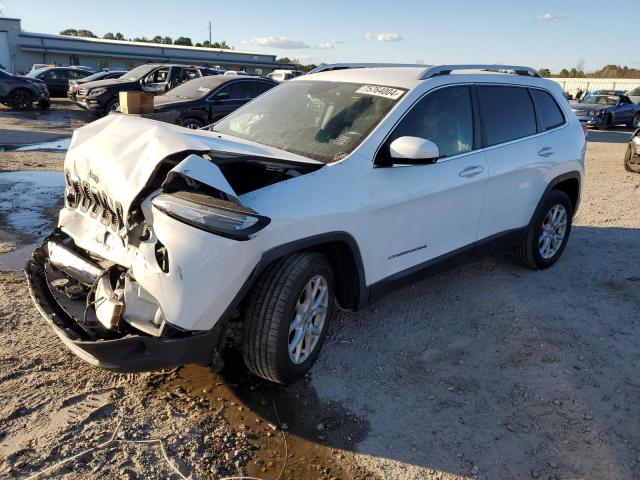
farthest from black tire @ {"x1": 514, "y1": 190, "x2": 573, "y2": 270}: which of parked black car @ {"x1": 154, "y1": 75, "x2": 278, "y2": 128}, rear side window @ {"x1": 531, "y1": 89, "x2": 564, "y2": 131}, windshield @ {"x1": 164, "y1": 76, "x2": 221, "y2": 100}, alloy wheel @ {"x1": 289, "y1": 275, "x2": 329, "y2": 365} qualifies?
windshield @ {"x1": 164, "y1": 76, "x2": 221, "y2": 100}

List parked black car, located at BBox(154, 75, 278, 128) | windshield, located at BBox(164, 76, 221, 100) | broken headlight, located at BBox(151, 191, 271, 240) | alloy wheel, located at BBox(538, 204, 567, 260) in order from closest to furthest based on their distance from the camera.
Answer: broken headlight, located at BBox(151, 191, 271, 240), alloy wheel, located at BBox(538, 204, 567, 260), parked black car, located at BBox(154, 75, 278, 128), windshield, located at BBox(164, 76, 221, 100)

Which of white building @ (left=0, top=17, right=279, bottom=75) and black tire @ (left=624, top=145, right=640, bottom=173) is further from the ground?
white building @ (left=0, top=17, right=279, bottom=75)

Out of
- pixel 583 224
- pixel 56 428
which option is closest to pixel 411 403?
pixel 56 428

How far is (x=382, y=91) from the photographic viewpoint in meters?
3.78

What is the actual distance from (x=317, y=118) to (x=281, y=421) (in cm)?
209

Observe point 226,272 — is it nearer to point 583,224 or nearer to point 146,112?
point 146,112

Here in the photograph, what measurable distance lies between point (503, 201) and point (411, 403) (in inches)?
82.9

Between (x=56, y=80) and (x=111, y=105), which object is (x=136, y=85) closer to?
(x=111, y=105)

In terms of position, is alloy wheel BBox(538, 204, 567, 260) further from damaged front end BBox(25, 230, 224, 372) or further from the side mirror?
damaged front end BBox(25, 230, 224, 372)

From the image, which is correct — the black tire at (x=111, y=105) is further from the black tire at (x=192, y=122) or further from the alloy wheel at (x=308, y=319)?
the alloy wheel at (x=308, y=319)

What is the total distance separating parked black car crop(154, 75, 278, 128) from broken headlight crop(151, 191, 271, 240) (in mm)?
8798

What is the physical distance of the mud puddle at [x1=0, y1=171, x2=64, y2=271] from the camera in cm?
511

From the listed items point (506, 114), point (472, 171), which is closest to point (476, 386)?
point (472, 171)

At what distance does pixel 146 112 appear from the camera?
477 cm
